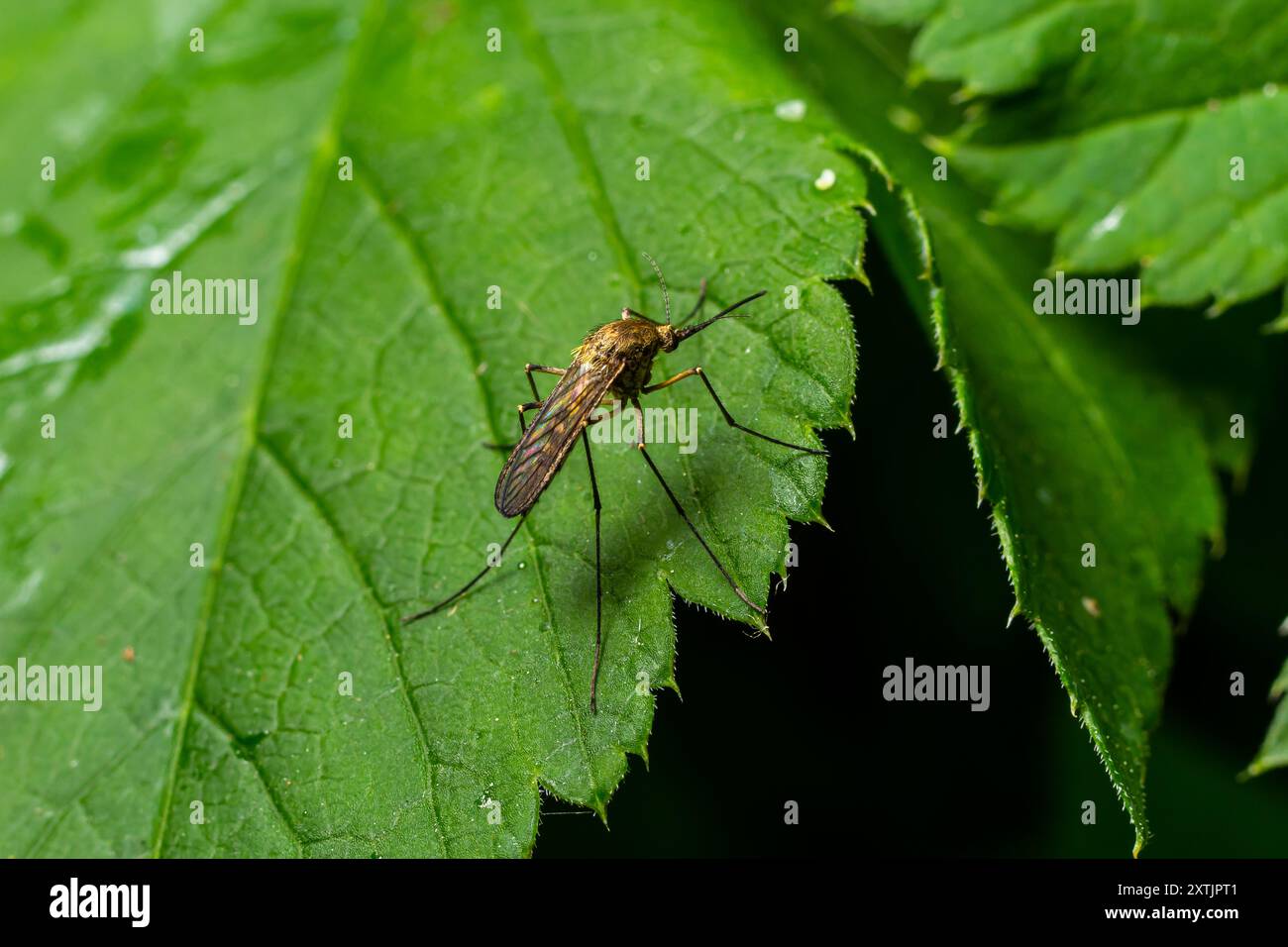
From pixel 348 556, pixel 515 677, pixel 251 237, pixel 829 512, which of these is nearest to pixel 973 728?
pixel 829 512

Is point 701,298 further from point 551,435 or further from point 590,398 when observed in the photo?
point 551,435

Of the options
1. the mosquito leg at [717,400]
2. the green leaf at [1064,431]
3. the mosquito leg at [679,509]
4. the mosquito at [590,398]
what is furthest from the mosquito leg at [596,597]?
the green leaf at [1064,431]

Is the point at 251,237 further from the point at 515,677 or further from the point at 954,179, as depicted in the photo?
the point at 954,179

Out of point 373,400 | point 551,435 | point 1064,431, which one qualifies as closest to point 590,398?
point 551,435

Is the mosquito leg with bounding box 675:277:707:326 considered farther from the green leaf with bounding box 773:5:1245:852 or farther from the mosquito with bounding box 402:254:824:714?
the green leaf with bounding box 773:5:1245:852

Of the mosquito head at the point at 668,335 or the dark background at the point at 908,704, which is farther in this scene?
the dark background at the point at 908,704

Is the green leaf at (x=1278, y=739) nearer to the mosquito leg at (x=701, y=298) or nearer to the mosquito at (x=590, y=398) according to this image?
the mosquito at (x=590, y=398)
